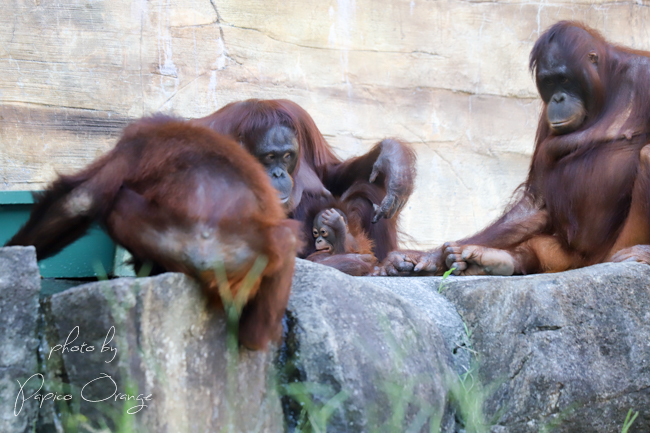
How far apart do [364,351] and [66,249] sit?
6.45ft

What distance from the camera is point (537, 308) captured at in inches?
106

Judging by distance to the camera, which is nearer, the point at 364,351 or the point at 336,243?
the point at 364,351

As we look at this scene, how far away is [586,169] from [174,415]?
8.21ft

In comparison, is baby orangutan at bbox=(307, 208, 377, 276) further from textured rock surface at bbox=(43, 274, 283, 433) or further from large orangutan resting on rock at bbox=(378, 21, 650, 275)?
textured rock surface at bbox=(43, 274, 283, 433)

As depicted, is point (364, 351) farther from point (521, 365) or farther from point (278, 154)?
point (278, 154)

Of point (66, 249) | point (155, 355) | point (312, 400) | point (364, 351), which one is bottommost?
point (66, 249)

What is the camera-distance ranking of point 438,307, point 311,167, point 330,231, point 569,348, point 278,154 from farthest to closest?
point 311,167
point 330,231
point 278,154
point 438,307
point 569,348

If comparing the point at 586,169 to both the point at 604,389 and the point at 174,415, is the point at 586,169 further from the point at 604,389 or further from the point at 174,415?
the point at 174,415

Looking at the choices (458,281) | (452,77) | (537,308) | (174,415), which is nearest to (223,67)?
(452,77)

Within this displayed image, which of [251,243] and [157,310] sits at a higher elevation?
[251,243]

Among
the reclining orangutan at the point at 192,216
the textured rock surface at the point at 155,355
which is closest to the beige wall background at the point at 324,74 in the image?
the reclining orangutan at the point at 192,216

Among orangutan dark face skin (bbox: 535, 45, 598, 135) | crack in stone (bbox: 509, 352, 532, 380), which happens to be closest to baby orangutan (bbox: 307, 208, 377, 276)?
orangutan dark face skin (bbox: 535, 45, 598, 135)

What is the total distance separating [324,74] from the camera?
6.23 metres

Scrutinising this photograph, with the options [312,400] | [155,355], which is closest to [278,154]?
[312,400]
